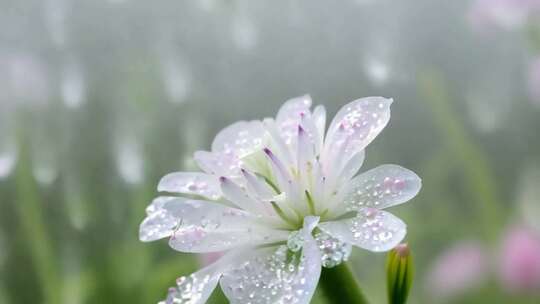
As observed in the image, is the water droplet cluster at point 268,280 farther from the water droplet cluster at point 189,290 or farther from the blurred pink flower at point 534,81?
the blurred pink flower at point 534,81

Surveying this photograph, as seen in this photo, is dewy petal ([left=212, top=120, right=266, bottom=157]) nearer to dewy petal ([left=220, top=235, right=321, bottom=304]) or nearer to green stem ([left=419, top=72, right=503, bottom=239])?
dewy petal ([left=220, top=235, right=321, bottom=304])

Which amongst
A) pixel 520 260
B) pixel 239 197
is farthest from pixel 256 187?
pixel 520 260

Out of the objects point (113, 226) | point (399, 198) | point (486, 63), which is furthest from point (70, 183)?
point (399, 198)

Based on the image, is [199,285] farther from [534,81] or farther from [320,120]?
[534,81]

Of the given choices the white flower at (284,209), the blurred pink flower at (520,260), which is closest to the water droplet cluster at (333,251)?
the white flower at (284,209)

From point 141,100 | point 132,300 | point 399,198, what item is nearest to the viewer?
point 399,198

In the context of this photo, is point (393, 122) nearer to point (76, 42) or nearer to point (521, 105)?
point (521, 105)

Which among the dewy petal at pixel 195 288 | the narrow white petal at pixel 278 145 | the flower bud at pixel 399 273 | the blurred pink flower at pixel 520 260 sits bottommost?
the blurred pink flower at pixel 520 260
